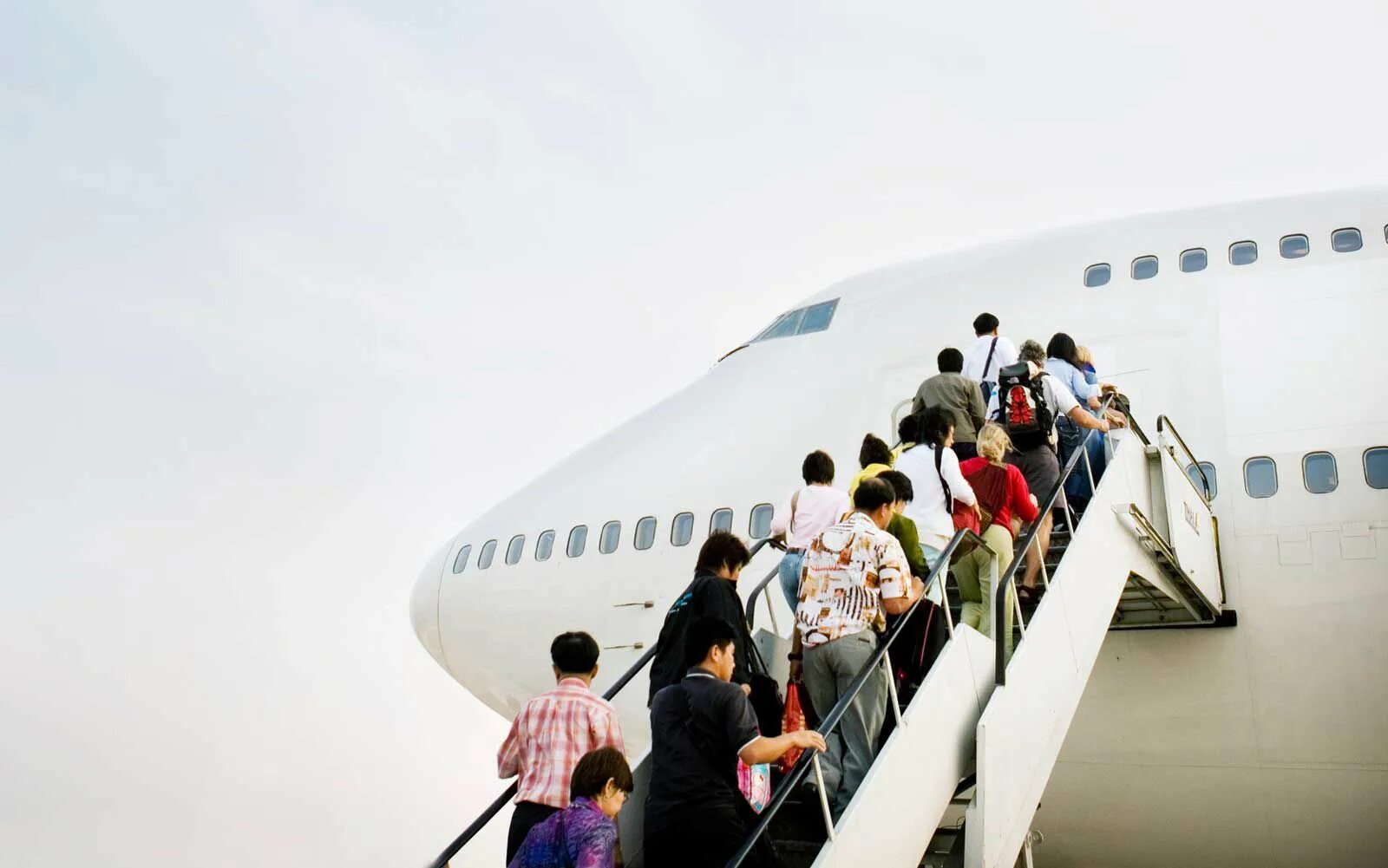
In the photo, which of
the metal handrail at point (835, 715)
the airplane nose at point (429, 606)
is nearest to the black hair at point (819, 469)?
the metal handrail at point (835, 715)

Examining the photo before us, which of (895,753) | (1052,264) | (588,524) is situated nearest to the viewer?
(895,753)

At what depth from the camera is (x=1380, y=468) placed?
27.9 feet

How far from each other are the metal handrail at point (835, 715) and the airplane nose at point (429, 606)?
848 centimetres

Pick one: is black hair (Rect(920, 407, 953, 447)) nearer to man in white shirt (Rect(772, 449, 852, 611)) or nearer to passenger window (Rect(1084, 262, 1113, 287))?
man in white shirt (Rect(772, 449, 852, 611))

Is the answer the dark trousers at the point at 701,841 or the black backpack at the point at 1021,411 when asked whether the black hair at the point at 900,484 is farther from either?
the dark trousers at the point at 701,841

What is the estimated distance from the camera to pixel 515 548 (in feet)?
40.7

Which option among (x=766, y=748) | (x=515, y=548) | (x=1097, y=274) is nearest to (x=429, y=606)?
(x=515, y=548)

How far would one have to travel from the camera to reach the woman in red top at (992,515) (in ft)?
19.6

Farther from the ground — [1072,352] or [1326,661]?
[1072,352]

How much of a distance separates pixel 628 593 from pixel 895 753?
6305 millimetres

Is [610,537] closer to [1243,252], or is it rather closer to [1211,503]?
[1211,503]

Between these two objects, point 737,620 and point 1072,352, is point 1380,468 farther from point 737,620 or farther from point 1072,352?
point 737,620

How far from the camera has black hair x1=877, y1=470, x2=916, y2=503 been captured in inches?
221

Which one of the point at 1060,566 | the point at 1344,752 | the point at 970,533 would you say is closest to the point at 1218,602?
the point at 1344,752
